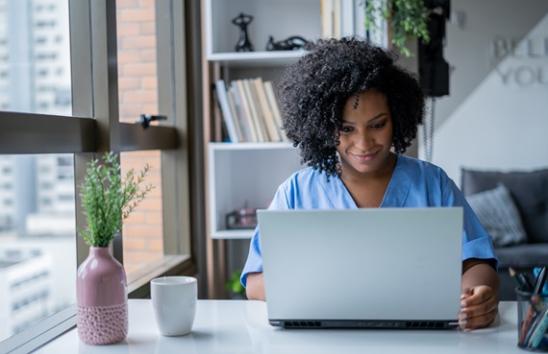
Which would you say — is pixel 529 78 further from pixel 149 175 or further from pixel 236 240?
pixel 149 175

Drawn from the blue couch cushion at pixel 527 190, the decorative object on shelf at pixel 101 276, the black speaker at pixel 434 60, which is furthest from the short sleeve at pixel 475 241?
→ the blue couch cushion at pixel 527 190

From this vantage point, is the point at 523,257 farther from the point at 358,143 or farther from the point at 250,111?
the point at 358,143

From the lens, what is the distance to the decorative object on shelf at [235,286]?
277 cm

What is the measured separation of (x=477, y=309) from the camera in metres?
1.23

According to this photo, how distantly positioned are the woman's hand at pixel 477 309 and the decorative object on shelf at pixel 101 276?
629 mm

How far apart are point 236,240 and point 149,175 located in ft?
2.02

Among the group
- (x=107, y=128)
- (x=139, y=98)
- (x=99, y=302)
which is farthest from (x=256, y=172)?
(x=99, y=302)

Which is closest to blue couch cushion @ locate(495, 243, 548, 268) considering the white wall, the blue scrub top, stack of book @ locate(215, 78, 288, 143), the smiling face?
the white wall

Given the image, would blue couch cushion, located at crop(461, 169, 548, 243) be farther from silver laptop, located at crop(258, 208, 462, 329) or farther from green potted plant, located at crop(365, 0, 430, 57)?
silver laptop, located at crop(258, 208, 462, 329)

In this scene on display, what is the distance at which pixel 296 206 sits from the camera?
166 centimetres

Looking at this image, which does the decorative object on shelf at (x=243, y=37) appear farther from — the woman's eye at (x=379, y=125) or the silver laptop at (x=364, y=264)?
the silver laptop at (x=364, y=264)

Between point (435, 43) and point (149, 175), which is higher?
point (435, 43)

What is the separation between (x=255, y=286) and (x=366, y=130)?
17.4 inches

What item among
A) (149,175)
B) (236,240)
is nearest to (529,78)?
(236,240)
